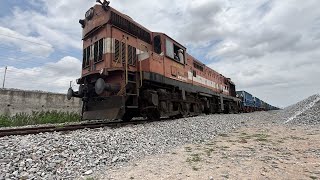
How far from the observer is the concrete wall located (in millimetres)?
12883

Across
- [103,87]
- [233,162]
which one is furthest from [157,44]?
[233,162]

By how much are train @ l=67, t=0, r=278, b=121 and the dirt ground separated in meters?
3.40

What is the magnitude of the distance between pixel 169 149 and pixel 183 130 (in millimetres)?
2061

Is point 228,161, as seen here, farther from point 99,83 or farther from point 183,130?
point 99,83

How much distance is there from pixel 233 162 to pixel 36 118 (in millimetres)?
10995

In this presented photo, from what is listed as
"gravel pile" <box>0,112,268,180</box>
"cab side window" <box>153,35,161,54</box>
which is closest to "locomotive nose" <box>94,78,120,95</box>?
"gravel pile" <box>0,112,268,180</box>

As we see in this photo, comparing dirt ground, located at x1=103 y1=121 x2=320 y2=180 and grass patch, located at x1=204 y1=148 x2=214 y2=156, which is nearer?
dirt ground, located at x1=103 y1=121 x2=320 y2=180

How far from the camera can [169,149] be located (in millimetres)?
5695

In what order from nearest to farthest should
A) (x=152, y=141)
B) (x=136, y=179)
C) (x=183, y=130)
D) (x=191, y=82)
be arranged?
1. (x=136, y=179)
2. (x=152, y=141)
3. (x=183, y=130)
4. (x=191, y=82)

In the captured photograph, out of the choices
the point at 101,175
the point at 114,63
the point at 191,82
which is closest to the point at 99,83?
the point at 114,63

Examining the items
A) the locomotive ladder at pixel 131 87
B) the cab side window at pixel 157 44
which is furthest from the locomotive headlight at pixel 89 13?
the cab side window at pixel 157 44

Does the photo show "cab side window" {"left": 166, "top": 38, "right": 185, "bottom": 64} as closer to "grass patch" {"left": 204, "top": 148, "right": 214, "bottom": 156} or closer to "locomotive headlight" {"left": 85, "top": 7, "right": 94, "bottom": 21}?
"locomotive headlight" {"left": 85, "top": 7, "right": 94, "bottom": 21}

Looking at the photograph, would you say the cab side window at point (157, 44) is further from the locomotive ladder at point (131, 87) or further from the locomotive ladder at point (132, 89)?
the locomotive ladder at point (132, 89)

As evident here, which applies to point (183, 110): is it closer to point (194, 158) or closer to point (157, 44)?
point (157, 44)
